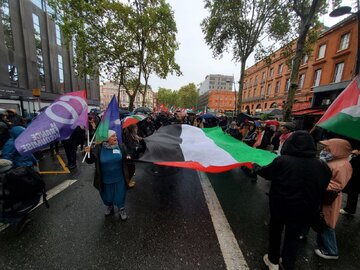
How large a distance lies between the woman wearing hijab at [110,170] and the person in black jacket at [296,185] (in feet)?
8.23

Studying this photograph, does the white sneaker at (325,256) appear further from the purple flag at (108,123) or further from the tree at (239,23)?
the tree at (239,23)

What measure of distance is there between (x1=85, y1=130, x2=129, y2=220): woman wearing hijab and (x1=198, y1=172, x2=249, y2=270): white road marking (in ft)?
5.79

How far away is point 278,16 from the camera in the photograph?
44.5ft

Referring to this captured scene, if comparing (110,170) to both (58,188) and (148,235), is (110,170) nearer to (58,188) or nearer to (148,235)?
(148,235)

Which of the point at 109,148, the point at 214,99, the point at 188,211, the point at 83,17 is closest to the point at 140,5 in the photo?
the point at 83,17

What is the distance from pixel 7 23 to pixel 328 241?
2802 cm

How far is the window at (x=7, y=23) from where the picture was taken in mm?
16381

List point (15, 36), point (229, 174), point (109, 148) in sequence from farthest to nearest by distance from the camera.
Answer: point (15, 36) < point (229, 174) < point (109, 148)

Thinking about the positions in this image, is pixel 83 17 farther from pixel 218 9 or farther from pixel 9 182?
pixel 9 182

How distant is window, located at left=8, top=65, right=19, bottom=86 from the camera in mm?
17266

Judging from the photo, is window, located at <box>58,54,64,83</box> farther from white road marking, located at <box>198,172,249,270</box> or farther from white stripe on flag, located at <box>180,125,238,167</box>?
white road marking, located at <box>198,172,249,270</box>

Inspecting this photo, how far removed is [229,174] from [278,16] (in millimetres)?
15043

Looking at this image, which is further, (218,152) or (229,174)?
(229,174)

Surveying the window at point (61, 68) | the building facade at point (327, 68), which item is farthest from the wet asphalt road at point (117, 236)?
the window at point (61, 68)
